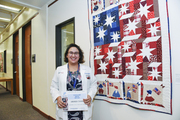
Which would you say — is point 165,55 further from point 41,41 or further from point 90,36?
point 41,41

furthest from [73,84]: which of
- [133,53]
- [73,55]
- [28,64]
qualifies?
[28,64]

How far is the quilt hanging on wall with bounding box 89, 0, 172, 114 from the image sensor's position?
1068 mm

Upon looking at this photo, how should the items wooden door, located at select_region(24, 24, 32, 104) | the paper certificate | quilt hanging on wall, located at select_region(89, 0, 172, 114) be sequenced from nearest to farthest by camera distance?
quilt hanging on wall, located at select_region(89, 0, 172, 114) → the paper certificate → wooden door, located at select_region(24, 24, 32, 104)

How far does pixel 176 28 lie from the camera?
3.36 feet

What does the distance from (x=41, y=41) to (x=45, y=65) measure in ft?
2.22

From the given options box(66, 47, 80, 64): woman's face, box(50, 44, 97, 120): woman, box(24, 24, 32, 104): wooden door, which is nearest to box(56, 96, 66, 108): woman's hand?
box(50, 44, 97, 120): woman

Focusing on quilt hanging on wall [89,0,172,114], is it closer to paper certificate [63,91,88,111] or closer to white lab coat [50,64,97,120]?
white lab coat [50,64,97,120]

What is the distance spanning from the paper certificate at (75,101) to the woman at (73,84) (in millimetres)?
55

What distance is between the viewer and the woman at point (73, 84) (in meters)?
1.32

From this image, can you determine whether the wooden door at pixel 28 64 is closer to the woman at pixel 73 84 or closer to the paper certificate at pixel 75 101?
the woman at pixel 73 84

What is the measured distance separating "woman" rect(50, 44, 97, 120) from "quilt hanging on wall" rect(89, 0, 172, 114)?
0.28 m

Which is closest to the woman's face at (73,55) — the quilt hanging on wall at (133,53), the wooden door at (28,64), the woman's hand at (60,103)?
the quilt hanging on wall at (133,53)

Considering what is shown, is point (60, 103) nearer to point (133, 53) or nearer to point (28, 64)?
point (133, 53)

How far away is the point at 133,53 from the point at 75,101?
850 millimetres
